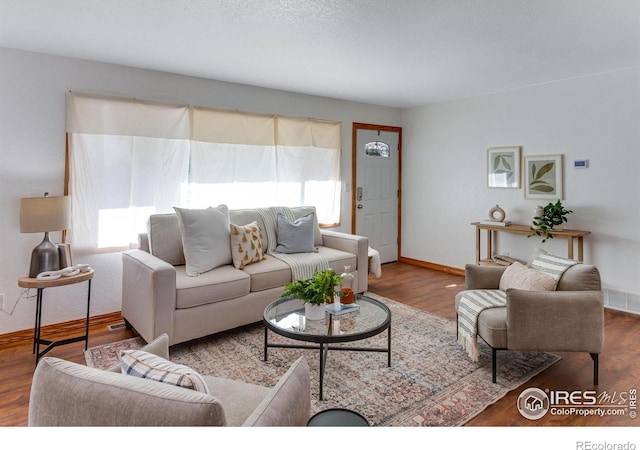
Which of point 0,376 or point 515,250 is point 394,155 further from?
point 0,376

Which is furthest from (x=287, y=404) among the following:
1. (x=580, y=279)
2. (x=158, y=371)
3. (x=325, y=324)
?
(x=580, y=279)

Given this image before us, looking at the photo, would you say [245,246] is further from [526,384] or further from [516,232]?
[516,232]

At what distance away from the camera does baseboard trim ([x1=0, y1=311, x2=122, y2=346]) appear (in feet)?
10.1

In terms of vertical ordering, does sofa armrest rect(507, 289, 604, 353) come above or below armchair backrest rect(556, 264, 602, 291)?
below

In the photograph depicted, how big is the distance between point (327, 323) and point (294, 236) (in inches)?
65.1

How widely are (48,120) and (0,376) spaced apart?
2.00 m

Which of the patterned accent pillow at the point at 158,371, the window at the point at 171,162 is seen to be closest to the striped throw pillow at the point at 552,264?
the patterned accent pillow at the point at 158,371

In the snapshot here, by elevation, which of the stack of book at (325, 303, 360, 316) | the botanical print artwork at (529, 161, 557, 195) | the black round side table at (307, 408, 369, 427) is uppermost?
the botanical print artwork at (529, 161, 557, 195)

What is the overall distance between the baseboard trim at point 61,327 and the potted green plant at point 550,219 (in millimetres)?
4363

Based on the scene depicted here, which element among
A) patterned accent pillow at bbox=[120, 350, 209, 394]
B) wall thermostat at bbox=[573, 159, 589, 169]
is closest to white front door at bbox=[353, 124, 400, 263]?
wall thermostat at bbox=[573, 159, 589, 169]

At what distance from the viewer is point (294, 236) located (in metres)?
3.94

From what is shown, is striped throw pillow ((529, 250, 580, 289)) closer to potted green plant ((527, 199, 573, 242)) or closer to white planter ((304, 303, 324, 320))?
potted green plant ((527, 199, 573, 242))

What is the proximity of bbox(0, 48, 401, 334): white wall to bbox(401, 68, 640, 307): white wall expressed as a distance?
363 cm

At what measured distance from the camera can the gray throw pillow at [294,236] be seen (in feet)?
12.8
